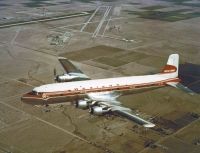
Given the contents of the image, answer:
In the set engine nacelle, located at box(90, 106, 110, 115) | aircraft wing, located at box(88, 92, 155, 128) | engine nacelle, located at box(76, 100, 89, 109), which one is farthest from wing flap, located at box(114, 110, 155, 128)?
engine nacelle, located at box(76, 100, 89, 109)

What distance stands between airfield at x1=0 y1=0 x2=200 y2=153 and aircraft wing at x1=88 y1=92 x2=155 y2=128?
2.88 meters

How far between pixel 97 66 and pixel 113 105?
27974 mm

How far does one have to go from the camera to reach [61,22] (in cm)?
12338

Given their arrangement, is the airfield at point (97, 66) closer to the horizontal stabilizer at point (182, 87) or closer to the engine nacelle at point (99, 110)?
the engine nacelle at point (99, 110)

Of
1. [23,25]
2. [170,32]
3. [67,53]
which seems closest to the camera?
[67,53]

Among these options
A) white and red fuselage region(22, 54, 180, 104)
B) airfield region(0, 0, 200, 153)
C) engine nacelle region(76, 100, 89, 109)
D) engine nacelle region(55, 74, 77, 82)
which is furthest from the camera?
engine nacelle region(55, 74, 77, 82)

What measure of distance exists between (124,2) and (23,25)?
76.3m

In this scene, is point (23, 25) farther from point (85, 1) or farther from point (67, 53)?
point (85, 1)

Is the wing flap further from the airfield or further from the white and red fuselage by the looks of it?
the white and red fuselage

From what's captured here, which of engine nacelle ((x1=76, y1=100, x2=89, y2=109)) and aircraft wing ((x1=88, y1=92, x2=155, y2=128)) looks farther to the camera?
engine nacelle ((x1=76, y1=100, x2=89, y2=109))

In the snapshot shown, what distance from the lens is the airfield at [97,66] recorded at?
45.2m

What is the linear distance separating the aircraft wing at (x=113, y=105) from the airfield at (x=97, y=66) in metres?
2.88

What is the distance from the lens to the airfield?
1781 inches

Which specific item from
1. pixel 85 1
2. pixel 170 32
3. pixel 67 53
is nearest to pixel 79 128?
pixel 67 53
